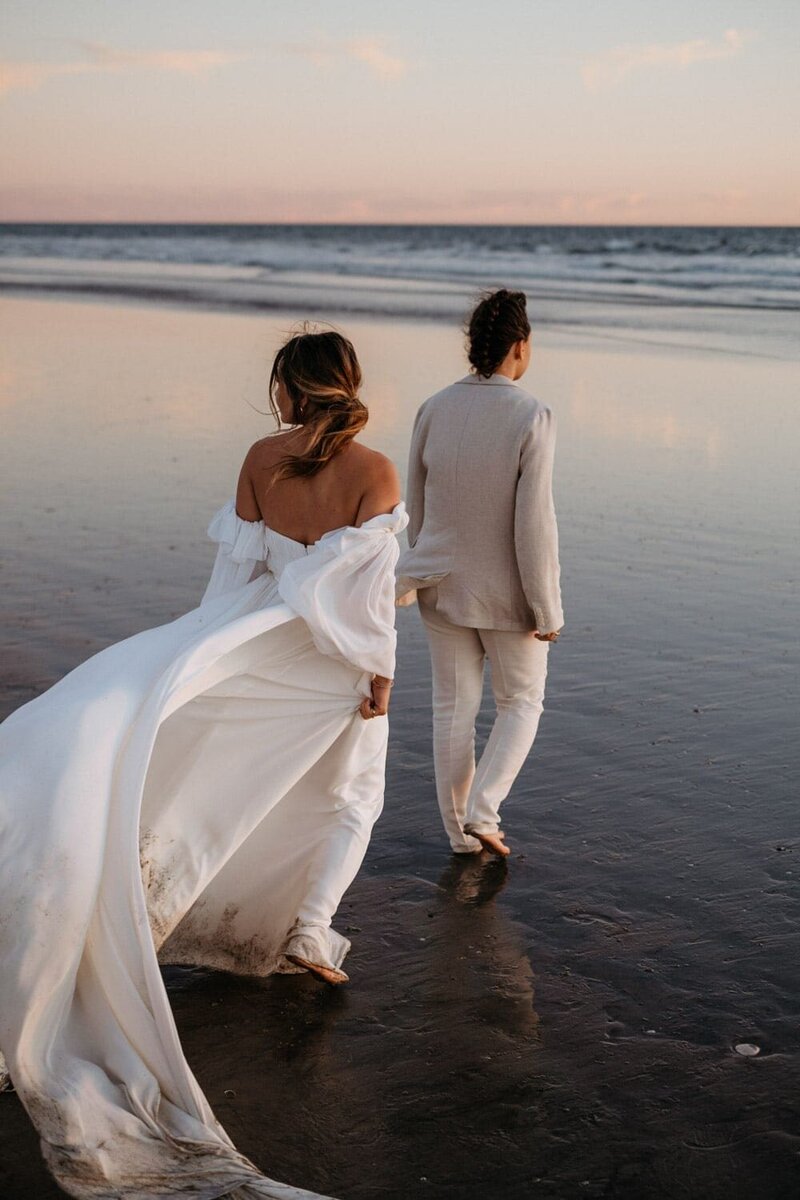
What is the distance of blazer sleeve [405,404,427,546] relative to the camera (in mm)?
4816

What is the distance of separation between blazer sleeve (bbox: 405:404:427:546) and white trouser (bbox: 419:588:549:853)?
266mm

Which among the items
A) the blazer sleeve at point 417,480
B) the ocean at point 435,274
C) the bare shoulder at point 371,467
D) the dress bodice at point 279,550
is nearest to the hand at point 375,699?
the dress bodice at point 279,550

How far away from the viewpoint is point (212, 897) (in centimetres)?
395

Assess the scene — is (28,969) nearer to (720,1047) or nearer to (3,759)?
(3,759)

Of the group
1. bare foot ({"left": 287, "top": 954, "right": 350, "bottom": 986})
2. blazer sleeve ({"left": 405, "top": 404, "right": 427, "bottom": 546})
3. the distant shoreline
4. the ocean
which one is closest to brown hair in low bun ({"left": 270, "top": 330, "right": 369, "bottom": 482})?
blazer sleeve ({"left": 405, "top": 404, "right": 427, "bottom": 546})

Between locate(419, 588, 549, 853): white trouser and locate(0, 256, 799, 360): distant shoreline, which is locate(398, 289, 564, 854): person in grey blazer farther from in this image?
locate(0, 256, 799, 360): distant shoreline

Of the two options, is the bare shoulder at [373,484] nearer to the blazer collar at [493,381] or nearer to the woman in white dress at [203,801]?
the woman in white dress at [203,801]

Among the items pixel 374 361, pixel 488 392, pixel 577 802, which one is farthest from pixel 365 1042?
pixel 374 361

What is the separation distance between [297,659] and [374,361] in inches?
539

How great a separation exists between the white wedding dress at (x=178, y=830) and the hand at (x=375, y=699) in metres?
0.03

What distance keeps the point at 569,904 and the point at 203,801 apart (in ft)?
4.63

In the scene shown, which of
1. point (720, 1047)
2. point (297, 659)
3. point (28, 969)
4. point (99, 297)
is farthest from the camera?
point (99, 297)

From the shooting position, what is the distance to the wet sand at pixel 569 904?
3.18 meters

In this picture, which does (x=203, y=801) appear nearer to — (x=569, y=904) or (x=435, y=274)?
(x=569, y=904)
